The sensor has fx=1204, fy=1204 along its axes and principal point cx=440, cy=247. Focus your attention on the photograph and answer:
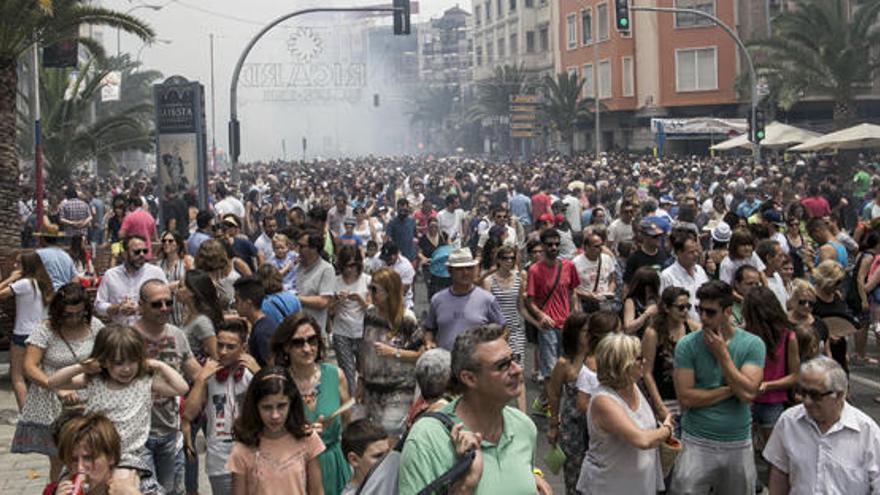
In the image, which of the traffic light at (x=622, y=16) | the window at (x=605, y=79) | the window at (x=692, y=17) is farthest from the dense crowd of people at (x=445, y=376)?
the window at (x=605, y=79)

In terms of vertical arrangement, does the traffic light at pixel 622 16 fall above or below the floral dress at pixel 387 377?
above

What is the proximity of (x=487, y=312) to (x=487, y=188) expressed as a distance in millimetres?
23156

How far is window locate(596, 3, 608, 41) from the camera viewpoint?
214 feet

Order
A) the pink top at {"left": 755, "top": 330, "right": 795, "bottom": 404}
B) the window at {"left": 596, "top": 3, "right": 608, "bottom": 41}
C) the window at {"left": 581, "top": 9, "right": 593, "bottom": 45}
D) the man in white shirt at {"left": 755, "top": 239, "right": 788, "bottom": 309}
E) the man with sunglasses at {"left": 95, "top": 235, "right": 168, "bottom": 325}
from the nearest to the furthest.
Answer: the pink top at {"left": 755, "top": 330, "right": 795, "bottom": 404} → the man with sunglasses at {"left": 95, "top": 235, "right": 168, "bottom": 325} → the man in white shirt at {"left": 755, "top": 239, "right": 788, "bottom": 309} → the window at {"left": 596, "top": 3, "right": 608, "bottom": 41} → the window at {"left": 581, "top": 9, "right": 593, "bottom": 45}

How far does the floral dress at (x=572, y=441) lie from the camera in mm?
6282

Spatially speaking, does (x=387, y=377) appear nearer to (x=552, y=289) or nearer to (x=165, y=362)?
(x=165, y=362)

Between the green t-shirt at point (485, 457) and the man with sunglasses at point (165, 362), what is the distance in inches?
115

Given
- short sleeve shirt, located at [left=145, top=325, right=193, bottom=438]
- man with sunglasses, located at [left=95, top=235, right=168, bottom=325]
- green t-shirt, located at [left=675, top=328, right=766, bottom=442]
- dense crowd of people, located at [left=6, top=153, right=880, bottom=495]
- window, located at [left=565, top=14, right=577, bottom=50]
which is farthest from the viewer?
window, located at [left=565, top=14, right=577, bottom=50]

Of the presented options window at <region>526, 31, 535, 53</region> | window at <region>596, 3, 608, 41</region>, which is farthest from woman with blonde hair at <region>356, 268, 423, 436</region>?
window at <region>526, 31, 535, 53</region>

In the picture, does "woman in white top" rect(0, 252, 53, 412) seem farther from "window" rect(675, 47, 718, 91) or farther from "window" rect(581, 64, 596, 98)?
"window" rect(581, 64, 596, 98)

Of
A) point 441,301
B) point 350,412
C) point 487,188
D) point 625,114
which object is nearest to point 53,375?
point 350,412

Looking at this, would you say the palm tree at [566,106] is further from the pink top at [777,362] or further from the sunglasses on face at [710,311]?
the sunglasses on face at [710,311]

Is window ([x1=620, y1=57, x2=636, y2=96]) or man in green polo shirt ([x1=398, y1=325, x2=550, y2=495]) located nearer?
man in green polo shirt ([x1=398, y1=325, x2=550, y2=495])

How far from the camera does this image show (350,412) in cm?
627
